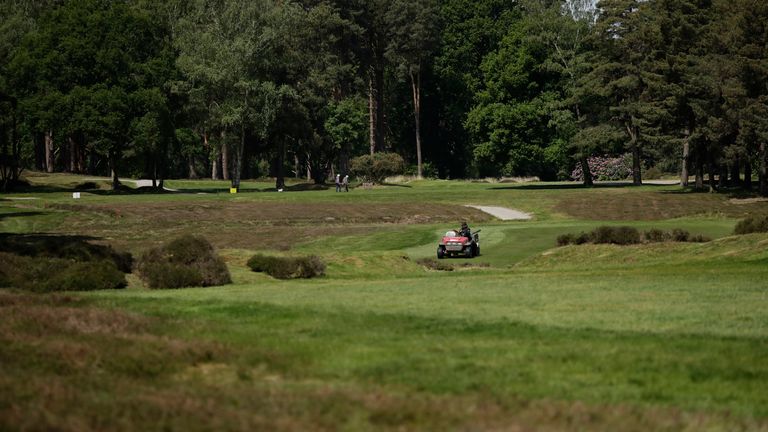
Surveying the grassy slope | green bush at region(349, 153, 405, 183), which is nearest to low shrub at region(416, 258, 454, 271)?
the grassy slope

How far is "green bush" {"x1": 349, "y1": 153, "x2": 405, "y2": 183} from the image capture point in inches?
4702

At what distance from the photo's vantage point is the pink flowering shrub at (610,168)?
445 ft

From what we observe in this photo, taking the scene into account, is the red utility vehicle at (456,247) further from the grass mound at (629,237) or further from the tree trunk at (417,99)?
the tree trunk at (417,99)

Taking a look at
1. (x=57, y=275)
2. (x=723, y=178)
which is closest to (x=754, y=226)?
(x=57, y=275)

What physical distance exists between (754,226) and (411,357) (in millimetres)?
33879

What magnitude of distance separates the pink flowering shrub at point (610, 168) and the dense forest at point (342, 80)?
379mm

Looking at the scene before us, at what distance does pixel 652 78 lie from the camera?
306 feet

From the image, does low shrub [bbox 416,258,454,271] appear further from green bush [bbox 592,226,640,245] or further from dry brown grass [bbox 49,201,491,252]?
dry brown grass [bbox 49,201,491,252]

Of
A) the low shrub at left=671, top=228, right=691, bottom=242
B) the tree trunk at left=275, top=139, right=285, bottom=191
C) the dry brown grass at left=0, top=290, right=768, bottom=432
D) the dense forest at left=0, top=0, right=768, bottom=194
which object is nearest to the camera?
the dry brown grass at left=0, top=290, right=768, bottom=432

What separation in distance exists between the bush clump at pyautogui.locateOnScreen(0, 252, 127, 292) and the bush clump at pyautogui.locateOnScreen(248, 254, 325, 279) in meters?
6.02

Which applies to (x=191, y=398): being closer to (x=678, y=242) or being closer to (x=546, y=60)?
(x=678, y=242)

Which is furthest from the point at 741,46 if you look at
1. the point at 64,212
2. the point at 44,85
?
the point at 44,85

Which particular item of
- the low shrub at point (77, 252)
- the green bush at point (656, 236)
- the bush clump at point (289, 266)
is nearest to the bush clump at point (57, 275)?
the low shrub at point (77, 252)

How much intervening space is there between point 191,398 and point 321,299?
36.9 ft
